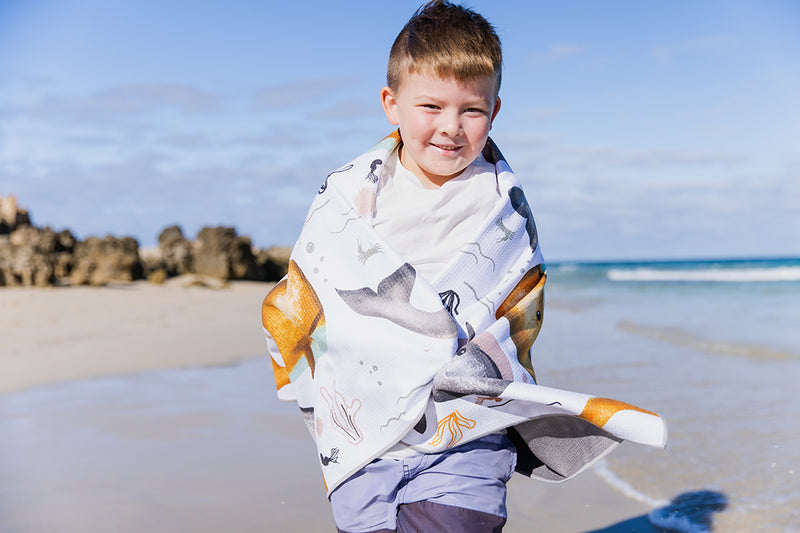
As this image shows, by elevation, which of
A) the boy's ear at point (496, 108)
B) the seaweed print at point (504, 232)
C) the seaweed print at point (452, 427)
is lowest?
the seaweed print at point (452, 427)

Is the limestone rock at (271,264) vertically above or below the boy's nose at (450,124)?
below

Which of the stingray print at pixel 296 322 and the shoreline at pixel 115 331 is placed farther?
the shoreline at pixel 115 331

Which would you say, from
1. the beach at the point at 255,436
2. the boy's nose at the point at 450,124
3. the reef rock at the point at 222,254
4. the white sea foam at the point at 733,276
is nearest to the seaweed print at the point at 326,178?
the boy's nose at the point at 450,124

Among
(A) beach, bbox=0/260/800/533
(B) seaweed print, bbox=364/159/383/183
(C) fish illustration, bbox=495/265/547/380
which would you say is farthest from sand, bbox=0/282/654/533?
(B) seaweed print, bbox=364/159/383/183

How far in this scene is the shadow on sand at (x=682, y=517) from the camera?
9.65ft

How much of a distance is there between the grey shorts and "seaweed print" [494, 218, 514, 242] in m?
0.58

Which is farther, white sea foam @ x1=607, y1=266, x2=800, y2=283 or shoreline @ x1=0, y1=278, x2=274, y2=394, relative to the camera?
white sea foam @ x1=607, y1=266, x2=800, y2=283

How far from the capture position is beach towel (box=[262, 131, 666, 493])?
1872 millimetres

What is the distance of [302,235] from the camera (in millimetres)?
2164

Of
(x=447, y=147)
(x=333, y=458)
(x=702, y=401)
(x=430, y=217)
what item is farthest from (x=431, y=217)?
(x=702, y=401)

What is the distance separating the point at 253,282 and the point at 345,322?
1446 cm

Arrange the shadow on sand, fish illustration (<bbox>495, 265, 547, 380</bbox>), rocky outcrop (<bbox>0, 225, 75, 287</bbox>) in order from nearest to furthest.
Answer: fish illustration (<bbox>495, 265, 547, 380</bbox>), the shadow on sand, rocky outcrop (<bbox>0, 225, 75, 287</bbox>)

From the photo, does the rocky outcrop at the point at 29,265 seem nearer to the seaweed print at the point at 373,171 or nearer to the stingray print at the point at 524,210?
the seaweed print at the point at 373,171

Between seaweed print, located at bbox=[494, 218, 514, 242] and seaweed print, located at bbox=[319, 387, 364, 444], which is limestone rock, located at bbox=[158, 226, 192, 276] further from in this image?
seaweed print, located at bbox=[494, 218, 514, 242]
